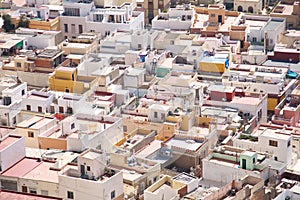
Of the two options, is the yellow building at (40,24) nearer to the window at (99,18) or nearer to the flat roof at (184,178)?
the window at (99,18)

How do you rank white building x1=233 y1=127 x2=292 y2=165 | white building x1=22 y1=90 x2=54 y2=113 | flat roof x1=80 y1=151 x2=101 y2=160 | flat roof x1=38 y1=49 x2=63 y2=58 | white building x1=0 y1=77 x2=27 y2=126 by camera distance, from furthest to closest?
1. flat roof x1=38 y1=49 x2=63 y2=58
2. white building x1=22 y1=90 x2=54 y2=113
3. white building x1=0 y1=77 x2=27 y2=126
4. white building x1=233 y1=127 x2=292 y2=165
5. flat roof x1=80 y1=151 x2=101 y2=160

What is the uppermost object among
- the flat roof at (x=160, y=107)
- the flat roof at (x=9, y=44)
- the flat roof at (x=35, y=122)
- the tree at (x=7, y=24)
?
the tree at (x=7, y=24)

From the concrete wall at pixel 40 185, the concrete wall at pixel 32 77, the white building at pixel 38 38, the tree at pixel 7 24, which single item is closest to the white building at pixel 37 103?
the concrete wall at pixel 32 77

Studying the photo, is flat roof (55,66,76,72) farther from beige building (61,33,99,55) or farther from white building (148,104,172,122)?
white building (148,104,172,122)

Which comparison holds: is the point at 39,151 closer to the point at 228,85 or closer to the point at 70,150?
the point at 70,150

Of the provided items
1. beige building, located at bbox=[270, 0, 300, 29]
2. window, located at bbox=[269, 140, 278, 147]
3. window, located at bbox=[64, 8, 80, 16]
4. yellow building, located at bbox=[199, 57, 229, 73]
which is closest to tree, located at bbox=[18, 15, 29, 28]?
window, located at bbox=[64, 8, 80, 16]

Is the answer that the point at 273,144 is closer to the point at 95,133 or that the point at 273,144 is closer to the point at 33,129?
the point at 95,133

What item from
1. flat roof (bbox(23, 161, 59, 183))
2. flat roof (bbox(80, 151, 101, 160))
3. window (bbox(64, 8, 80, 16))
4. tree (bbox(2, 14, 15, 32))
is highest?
window (bbox(64, 8, 80, 16))
